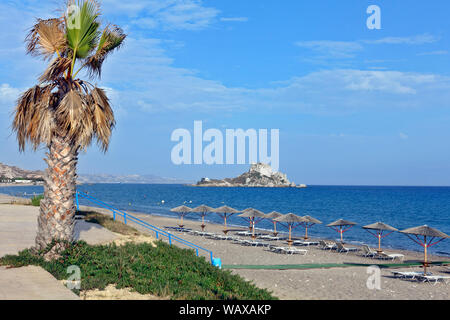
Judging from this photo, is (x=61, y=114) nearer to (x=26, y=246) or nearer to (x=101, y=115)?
(x=101, y=115)

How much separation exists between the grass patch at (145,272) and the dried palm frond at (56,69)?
14.1 ft

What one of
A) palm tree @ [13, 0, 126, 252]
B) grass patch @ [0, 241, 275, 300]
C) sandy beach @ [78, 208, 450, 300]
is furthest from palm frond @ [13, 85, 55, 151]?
sandy beach @ [78, 208, 450, 300]

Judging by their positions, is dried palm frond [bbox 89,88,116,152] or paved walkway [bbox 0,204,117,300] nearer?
paved walkway [bbox 0,204,117,300]

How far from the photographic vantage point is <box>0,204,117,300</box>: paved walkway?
23.3 ft

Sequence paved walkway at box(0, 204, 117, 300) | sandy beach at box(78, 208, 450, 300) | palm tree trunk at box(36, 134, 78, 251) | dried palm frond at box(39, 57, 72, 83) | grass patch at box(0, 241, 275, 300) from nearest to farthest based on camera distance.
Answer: paved walkway at box(0, 204, 117, 300) → grass patch at box(0, 241, 275, 300) → palm tree trunk at box(36, 134, 78, 251) → dried palm frond at box(39, 57, 72, 83) → sandy beach at box(78, 208, 450, 300)

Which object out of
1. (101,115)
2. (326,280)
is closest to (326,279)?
(326,280)

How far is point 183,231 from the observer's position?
32875 millimetres

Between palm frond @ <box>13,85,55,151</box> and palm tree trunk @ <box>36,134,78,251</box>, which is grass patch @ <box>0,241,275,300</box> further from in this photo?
palm frond @ <box>13,85,55,151</box>

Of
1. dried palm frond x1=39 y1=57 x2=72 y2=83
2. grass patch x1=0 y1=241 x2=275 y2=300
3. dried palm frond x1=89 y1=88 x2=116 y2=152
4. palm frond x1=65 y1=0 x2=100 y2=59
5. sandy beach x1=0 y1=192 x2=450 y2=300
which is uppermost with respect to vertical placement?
palm frond x1=65 y1=0 x2=100 y2=59

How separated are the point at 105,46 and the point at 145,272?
20.0ft

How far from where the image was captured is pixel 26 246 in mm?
11930

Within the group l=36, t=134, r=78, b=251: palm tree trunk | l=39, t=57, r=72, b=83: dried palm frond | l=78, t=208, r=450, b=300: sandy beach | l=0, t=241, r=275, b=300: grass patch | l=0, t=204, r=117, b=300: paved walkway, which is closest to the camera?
l=0, t=204, r=117, b=300: paved walkway
